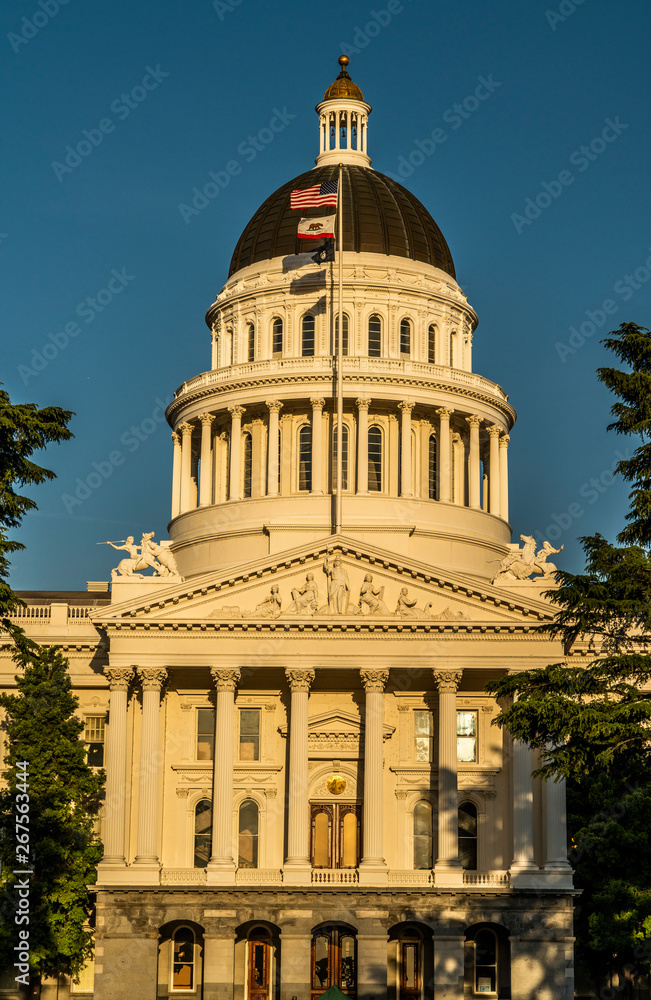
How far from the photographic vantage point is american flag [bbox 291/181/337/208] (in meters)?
72.6

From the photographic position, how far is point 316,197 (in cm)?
7281

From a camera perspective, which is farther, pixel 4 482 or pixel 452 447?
pixel 452 447

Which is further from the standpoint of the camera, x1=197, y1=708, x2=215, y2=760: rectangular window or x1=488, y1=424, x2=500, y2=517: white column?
x1=488, y1=424, x2=500, y2=517: white column

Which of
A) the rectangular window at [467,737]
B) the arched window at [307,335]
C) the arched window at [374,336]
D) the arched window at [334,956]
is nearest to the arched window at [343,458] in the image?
the arched window at [374,336]

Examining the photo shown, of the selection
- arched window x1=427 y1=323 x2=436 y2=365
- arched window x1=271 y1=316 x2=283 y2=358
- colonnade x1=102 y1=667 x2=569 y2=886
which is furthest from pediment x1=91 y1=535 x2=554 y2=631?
arched window x1=427 y1=323 x2=436 y2=365

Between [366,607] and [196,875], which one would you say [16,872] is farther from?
[366,607]

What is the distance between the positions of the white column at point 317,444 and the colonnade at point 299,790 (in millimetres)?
15648

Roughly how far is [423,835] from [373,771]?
461 centimetres

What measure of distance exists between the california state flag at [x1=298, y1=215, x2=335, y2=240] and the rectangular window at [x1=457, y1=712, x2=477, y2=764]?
71.7ft

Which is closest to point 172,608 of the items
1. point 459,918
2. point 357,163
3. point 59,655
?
point 59,655

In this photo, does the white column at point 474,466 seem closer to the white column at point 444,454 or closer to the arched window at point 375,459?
the white column at point 444,454

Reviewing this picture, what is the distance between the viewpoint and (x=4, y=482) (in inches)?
1679

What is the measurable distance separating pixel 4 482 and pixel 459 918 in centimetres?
2651

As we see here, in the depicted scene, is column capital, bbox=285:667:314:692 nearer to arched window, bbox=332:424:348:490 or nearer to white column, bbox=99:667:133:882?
white column, bbox=99:667:133:882
